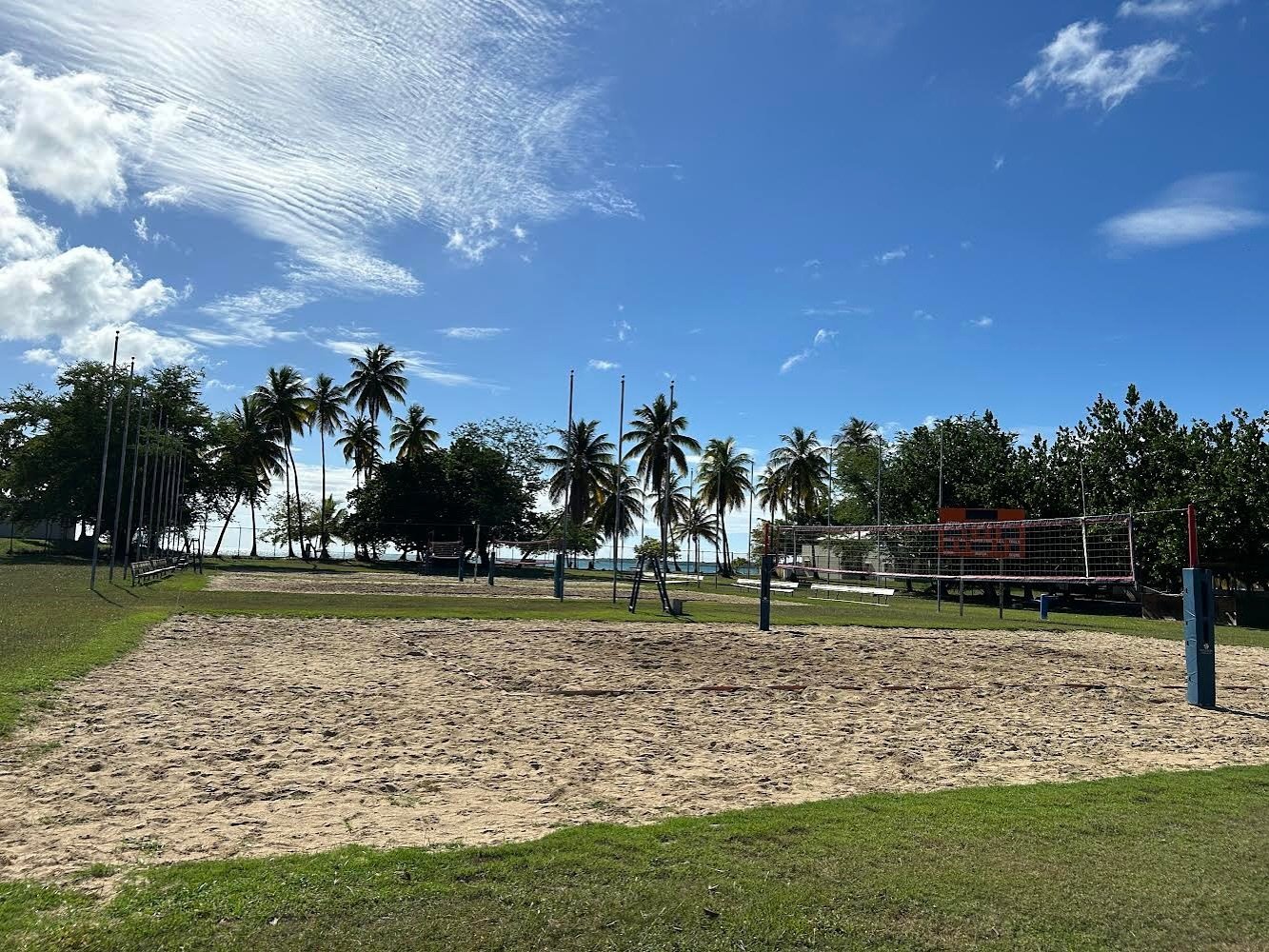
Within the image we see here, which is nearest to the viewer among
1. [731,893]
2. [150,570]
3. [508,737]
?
[731,893]

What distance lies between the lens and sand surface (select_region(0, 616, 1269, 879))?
5105 mm

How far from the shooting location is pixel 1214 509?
29.8 metres

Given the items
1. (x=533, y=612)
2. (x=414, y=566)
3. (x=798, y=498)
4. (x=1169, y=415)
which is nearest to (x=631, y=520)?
(x=798, y=498)

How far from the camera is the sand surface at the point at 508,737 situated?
16.8 feet

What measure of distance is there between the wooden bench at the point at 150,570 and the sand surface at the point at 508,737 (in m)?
15.4

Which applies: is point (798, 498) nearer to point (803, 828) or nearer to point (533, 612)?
point (533, 612)

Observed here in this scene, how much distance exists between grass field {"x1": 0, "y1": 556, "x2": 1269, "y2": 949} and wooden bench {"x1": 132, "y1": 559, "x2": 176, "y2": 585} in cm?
2511

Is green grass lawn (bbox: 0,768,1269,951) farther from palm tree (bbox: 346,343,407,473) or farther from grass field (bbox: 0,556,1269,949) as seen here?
palm tree (bbox: 346,343,407,473)

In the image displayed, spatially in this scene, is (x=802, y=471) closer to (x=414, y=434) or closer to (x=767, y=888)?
(x=414, y=434)

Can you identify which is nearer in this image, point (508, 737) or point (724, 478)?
point (508, 737)

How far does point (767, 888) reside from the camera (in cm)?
397

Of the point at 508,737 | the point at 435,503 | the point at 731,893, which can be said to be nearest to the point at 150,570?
the point at 508,737

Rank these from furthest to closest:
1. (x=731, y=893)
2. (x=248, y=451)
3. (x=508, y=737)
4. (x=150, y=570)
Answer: (x=248, y=451), (x=150, y=570), (x=508, y=737), (x=731, y=893)

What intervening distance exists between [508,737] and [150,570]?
2823 cm
